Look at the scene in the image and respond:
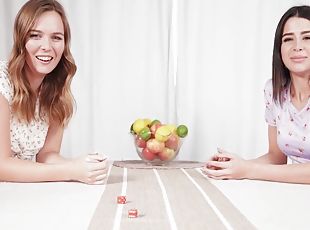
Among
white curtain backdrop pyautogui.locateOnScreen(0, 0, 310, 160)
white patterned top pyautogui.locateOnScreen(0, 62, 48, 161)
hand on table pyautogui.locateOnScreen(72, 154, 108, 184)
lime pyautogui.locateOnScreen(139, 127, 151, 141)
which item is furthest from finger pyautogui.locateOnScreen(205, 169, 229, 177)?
white curtain backdrop pyautogui.locateOnScreen(0, 0, 310, 160)

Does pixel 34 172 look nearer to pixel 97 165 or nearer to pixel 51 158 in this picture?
pixel 97 165

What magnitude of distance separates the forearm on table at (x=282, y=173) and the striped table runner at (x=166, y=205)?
0.16 m

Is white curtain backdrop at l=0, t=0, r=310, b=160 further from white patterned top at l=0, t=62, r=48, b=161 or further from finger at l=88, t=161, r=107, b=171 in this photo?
finger at l=88, t=161, r=107, b=171

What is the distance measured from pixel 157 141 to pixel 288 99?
502 mm

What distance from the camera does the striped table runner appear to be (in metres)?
0.89

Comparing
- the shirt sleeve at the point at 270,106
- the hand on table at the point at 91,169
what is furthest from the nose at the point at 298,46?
the hand on table at the point at 91,169

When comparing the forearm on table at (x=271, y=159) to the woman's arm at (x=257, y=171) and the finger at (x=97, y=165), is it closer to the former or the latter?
the woman's arm at (x=257, y=171)

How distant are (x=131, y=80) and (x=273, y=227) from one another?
2186 millimetres

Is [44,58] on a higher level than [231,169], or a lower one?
higher

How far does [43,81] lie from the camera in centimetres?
180

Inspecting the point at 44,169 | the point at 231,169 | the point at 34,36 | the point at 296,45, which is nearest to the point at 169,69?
the point at 296,45

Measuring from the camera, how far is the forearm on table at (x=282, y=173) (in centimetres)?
149

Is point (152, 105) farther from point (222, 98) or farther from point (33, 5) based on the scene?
point (33, 5)

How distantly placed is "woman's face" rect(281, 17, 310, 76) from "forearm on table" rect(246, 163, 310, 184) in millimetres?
389
